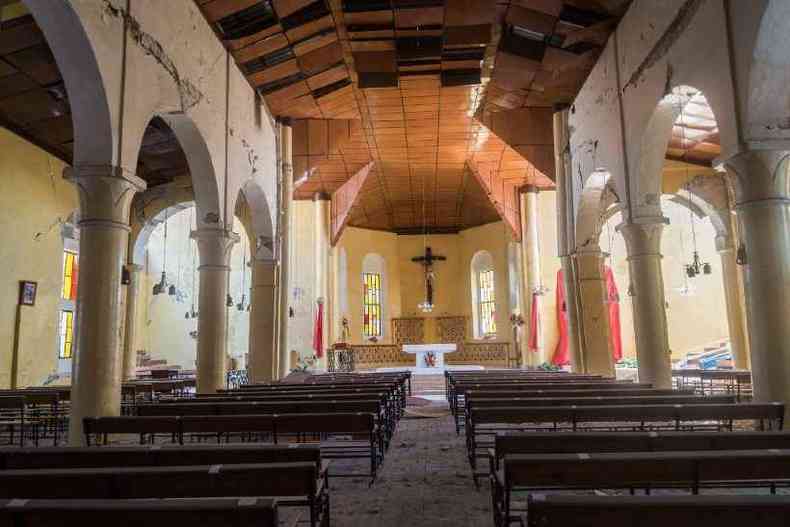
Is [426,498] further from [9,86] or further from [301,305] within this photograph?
[301,305]

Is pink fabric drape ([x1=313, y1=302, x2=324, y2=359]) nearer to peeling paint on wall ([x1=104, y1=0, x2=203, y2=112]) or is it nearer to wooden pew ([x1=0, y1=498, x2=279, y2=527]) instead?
peeling paint on wall ([x1=104, y1=0, x2=203, y2=112])

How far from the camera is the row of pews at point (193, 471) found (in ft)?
6.57

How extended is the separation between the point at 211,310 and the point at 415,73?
272 inches

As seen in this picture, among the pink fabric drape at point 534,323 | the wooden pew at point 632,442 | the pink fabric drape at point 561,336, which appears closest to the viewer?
the wooden pew at point 632,442

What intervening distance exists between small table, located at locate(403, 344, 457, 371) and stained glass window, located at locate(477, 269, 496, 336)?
19.6 ft

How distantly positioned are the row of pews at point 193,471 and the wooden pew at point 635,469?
3.53 feet

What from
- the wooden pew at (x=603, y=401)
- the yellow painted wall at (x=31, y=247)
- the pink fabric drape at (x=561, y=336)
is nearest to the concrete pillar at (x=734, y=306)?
the pink fabric drape at (x=561, y=336)

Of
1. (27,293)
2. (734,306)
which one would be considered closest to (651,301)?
(734,306)

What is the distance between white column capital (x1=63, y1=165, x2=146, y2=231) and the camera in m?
6.07

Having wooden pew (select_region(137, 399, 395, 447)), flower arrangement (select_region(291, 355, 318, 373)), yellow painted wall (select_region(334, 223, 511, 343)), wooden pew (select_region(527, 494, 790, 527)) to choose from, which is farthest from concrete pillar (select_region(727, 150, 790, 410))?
yellow painted wall (select_region(334, 223, 511, 343))

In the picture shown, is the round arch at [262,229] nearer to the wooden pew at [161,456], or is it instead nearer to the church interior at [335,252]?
the church interior at [335,252]

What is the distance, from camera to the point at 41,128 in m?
10.7

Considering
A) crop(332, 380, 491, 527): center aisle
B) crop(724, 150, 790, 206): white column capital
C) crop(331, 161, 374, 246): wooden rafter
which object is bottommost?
crop(332, 380, 491, 527): center aisle

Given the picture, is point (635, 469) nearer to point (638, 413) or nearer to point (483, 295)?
point (638, 413)
